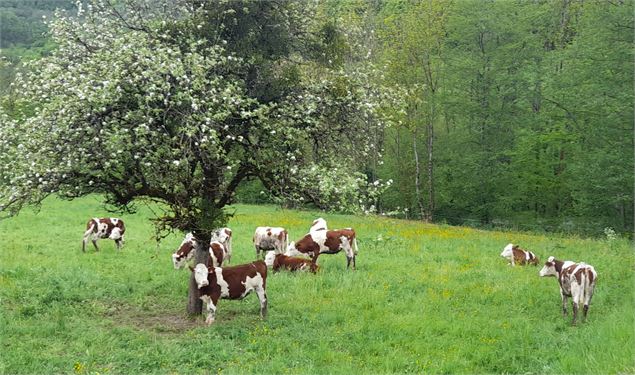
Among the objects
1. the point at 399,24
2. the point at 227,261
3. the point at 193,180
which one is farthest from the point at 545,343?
the point at 399,24

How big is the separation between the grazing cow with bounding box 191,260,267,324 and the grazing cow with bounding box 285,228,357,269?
577 centimetres

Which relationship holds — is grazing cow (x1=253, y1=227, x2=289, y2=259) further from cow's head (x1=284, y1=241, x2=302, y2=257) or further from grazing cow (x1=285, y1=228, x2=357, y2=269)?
grazing cow (x1=285, y1=228, x2=357, y2=269)

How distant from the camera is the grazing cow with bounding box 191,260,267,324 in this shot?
512 inches

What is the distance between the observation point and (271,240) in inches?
846

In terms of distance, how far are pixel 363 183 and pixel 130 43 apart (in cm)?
584

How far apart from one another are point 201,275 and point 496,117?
127 feet

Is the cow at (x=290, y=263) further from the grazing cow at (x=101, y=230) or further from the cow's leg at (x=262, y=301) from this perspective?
the grazing cow at (x=101, y=230)

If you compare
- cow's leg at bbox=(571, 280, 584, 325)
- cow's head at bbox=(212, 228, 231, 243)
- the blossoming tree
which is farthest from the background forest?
cow's leg at bbox=(571, 280, 584, 325)

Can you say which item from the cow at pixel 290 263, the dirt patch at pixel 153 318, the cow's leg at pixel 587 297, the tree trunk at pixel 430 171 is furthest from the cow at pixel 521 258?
the tree trunk at pixel 430 171

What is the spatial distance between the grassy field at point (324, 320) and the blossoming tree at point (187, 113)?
222cm

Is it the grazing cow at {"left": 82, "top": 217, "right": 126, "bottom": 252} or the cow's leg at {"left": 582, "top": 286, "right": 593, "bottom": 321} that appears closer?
the cow's leg at {"left": 582, "top": 286, "right": 593, "bottom": 321}

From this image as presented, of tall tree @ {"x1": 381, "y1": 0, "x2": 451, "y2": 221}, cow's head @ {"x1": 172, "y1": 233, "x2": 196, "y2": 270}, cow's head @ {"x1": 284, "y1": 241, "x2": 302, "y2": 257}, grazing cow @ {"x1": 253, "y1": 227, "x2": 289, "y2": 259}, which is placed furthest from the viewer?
tall tree @ {"x1": 381, "y1": 0, "x2": 451, "y2": 221}

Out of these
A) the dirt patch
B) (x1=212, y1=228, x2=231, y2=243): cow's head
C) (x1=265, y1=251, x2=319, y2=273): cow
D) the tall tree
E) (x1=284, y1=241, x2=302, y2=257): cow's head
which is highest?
the tall tree

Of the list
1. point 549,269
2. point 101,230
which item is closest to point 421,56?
point 101,230
